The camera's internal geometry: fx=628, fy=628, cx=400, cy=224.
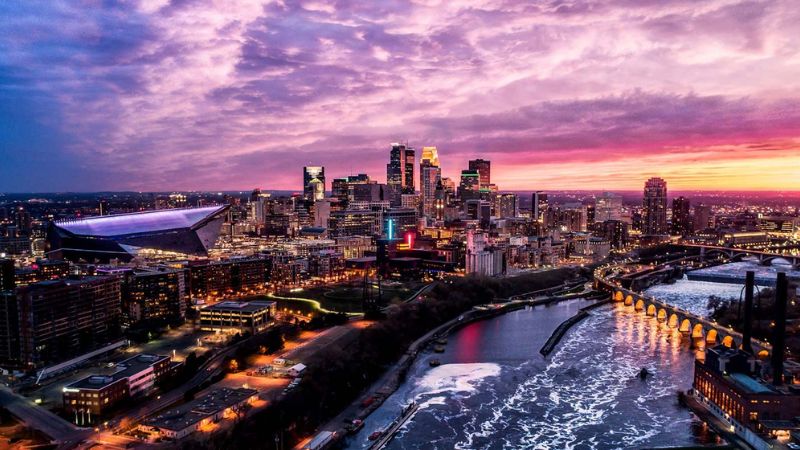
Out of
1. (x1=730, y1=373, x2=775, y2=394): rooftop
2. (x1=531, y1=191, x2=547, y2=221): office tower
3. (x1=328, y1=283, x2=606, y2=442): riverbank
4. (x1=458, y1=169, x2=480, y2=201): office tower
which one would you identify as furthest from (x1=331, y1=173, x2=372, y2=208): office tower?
(x1=730, y1=373, x2=775, y2=394): rooftop

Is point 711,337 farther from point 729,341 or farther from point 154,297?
point 154,297

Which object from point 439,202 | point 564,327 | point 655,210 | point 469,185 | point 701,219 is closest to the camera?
point 564,327

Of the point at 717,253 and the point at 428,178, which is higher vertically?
the point at 428,178

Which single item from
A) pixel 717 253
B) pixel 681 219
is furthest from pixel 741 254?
pixel 681 219

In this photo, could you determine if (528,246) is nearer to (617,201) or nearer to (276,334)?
(276,334)

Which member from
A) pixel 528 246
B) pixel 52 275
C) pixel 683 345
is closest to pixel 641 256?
pixel 528 246

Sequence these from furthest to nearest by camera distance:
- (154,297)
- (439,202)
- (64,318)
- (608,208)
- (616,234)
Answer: (608,208) → (439,202) → (616,234) → (154,297) → (64,318)

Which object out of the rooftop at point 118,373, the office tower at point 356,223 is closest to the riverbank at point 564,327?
the rooftop at point 118,373

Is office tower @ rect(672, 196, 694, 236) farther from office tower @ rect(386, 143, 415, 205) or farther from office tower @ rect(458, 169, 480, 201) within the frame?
office tower @ rect(386, 143, 415, 205)
